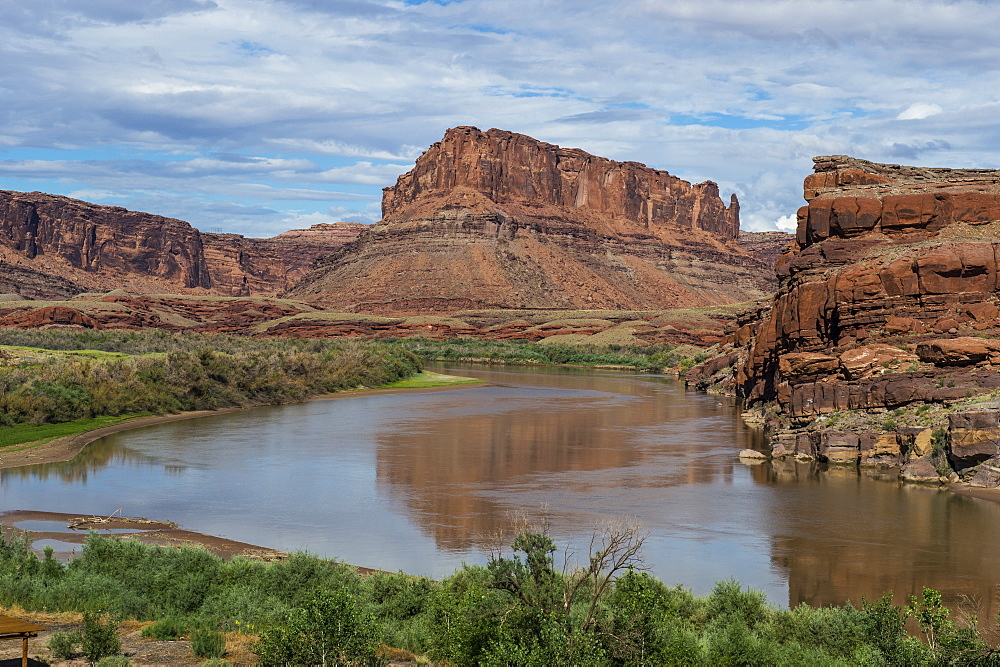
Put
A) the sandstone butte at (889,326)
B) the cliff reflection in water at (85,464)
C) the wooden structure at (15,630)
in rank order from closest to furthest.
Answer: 1. the wooden structure at (15,630)
2. the cliff reflection in water at (85,464)
3. the sandstone butte at (889,326)

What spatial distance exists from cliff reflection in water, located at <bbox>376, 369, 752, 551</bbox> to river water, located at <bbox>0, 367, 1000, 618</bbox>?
11cm

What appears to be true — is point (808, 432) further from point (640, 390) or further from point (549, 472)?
point (640, 390)

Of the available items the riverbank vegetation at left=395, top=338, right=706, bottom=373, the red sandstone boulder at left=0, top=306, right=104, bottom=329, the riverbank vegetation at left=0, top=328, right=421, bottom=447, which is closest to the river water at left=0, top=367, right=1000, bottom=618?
the riverbank vegetation at left=0, top=328, right=421, bottom=447

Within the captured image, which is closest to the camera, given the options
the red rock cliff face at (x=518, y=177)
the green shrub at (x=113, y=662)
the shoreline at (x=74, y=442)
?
the green shrub at (x=113, y=662)

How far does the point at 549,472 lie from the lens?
98.5ft

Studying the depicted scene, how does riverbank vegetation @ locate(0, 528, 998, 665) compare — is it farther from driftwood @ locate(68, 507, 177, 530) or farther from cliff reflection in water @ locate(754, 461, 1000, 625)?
driftwood @ locate(68, 507, 177, 530)

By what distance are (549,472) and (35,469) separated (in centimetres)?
1560

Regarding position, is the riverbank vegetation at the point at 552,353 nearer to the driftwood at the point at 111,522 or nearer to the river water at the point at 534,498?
the river water at the point at 534,498

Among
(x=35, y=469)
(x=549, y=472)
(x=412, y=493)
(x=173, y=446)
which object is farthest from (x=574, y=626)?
(x=173, y=446)

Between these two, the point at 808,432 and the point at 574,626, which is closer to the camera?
the point at 574,626

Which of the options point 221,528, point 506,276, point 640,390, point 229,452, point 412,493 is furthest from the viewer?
point 506,276

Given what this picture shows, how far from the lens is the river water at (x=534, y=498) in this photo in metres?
19.2

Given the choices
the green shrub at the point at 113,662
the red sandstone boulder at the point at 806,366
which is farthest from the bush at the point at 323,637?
the red sandstone boulder at the point at 806,366

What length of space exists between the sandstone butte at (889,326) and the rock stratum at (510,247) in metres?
99.2
